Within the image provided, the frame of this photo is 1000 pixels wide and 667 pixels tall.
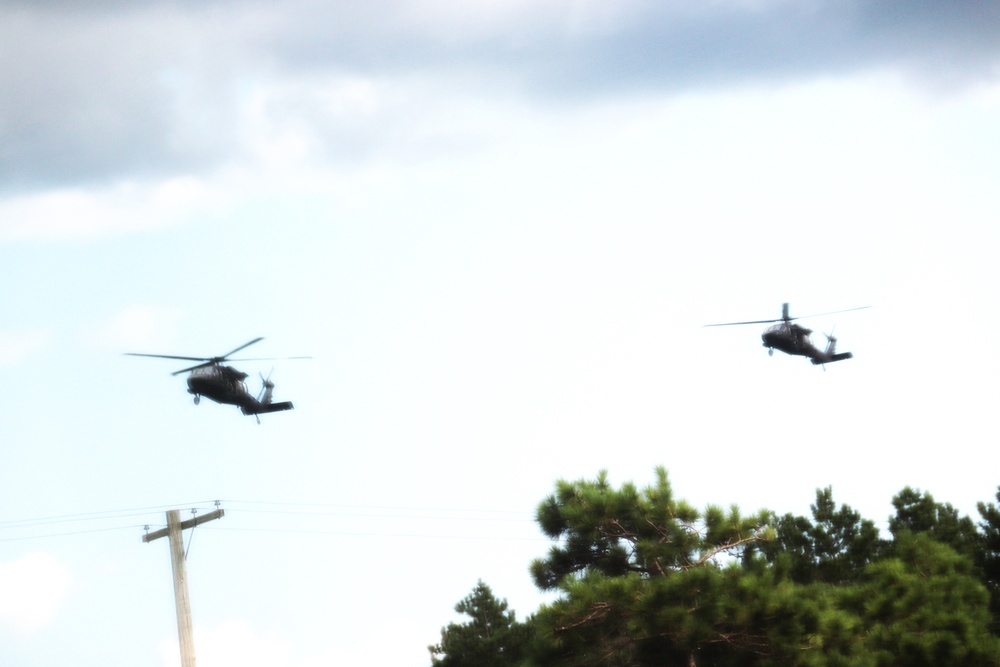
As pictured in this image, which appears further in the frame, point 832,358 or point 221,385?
point 832,358

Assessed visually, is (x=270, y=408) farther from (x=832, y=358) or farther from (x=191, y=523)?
(x=832, y=358)

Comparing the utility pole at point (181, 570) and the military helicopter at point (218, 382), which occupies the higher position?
the military helicopter at point (218, 382)

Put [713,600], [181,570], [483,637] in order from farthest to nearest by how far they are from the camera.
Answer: [483,637]
[181,570]
[713,600]

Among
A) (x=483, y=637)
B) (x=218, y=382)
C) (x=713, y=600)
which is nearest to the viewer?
(x=713, y=600)

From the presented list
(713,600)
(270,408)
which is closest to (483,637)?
(270,408)

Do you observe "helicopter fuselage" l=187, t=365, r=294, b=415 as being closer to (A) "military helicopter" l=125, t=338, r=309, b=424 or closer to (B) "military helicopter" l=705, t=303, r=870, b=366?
(A) "military helicopter" l=125, t=338, r=309, b=424

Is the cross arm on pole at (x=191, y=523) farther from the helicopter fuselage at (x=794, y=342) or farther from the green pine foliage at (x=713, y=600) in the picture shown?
the helicopter fuselage at (x=794, y=342)

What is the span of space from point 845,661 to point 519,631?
82.5 ft

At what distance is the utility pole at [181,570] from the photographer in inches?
851

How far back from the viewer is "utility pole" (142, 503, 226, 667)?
21.6m

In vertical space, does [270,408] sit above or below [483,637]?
above

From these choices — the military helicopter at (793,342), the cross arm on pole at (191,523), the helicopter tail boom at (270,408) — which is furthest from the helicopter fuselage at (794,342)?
the cross arm on pole at (191,523)

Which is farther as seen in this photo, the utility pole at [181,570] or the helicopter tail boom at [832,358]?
the helicopter tail boom at [832,358]

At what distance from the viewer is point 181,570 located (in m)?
22.6
